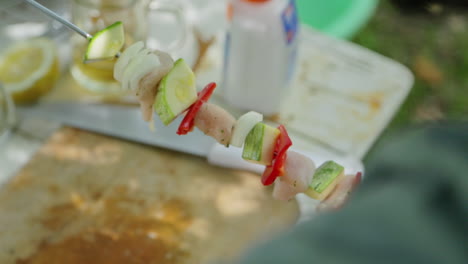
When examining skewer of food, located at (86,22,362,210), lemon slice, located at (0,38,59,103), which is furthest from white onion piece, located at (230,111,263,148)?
lemon slice, located at (0,38,59,103)

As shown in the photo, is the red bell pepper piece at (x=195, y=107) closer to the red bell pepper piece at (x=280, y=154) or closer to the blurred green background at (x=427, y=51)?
the red bell pepper piece at (x=280, y=154)

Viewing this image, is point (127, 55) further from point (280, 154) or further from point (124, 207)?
point (124, 207)

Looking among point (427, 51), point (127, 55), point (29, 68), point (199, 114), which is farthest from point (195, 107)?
point (427, 51)

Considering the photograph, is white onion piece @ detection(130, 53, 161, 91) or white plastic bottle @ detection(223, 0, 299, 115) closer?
white onion piece @ detection(130, 53, 161, 91)

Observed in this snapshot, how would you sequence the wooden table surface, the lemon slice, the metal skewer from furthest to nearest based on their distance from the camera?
1. the lemon slice
2. the wooden table surface
3. the metal skewer

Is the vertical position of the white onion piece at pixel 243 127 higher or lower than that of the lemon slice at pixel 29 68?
higher

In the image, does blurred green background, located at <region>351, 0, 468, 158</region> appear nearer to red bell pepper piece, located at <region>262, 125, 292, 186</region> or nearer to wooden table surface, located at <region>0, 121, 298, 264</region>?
wooden table surface, located at <region>0, 121, 298, 264</region>

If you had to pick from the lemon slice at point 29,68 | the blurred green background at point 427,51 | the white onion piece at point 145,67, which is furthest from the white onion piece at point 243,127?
the blurred green background at point 427,51

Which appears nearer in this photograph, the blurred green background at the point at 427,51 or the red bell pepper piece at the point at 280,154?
the red bell pepper piece at the point at 280,154
